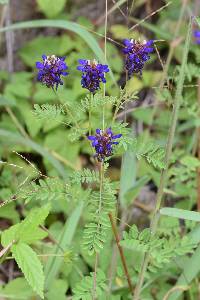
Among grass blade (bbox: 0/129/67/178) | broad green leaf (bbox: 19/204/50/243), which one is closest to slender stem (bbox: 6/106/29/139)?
grass blade (bbox: 0/129/67/178)

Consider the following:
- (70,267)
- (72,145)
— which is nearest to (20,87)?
(72,145)

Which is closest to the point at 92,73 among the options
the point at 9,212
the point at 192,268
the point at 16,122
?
the point at 192,268

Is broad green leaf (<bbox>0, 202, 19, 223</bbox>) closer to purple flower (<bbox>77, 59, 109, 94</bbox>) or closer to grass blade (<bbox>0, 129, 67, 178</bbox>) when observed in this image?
grass blade (<bbox>0, 129, 67, 178</bbox>)

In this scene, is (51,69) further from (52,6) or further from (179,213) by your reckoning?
(52,6)

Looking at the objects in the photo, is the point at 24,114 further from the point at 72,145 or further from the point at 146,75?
the point at 146,75

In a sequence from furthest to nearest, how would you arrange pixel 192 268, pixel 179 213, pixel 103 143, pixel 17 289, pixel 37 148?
pixel 37 148 → pixel 17 289 → pixel 192 268 → pixel 179 213 → pixel 103 143

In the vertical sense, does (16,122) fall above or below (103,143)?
above

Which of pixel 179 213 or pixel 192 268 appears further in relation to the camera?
pixel 192 268

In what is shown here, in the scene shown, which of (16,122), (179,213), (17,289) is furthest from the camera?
(16,122)
